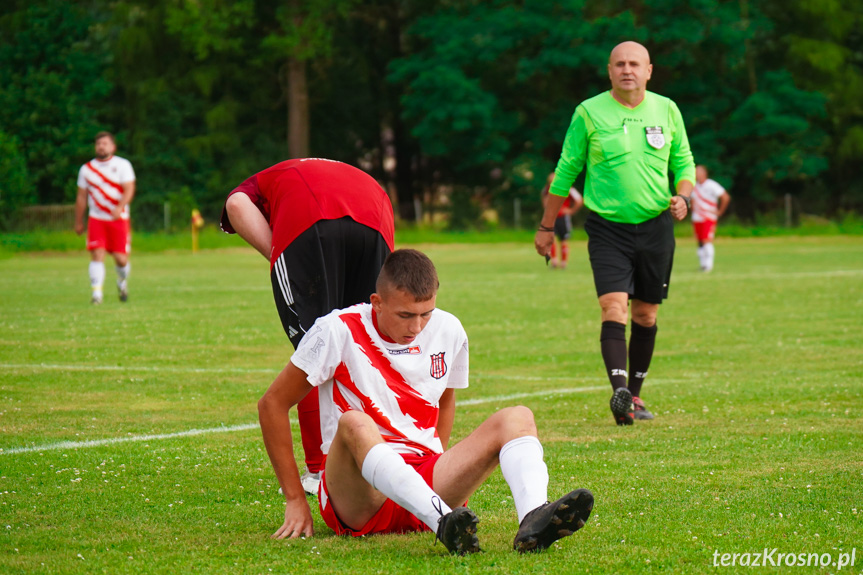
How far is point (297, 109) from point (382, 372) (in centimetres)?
4451

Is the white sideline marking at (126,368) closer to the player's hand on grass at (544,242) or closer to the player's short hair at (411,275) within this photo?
the player's hand on grass at (544,242)

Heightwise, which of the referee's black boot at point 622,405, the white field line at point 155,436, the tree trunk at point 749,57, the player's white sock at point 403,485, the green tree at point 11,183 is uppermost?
the tree trunk at point 749,57

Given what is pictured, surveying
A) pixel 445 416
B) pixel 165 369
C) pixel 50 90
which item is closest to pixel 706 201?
pixel 165 369

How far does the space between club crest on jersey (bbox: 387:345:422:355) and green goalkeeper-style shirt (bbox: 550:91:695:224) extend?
318 cm

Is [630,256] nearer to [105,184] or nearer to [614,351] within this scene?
[614,351]

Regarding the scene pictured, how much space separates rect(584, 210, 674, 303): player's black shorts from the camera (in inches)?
280

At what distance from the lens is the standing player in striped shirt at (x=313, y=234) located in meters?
4.80

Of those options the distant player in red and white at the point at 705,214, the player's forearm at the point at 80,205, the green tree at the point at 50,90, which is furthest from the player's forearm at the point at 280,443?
the green tree at the point at 50,90

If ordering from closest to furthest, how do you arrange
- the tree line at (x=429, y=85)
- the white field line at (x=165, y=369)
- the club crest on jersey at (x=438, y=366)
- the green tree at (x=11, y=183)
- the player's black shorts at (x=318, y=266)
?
the club crest on jersey at (x=438, y=366), the player's black shorts at (x=318, y=266), the white field line at (x=165, y=369), the green tree at (x=11, y=183), the tree line at (x=429, y=85)

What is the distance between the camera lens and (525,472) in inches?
152

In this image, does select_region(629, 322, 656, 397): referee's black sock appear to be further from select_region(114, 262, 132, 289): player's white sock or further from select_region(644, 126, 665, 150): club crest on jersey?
select_region(114, 262, 132, 289): player's white sock

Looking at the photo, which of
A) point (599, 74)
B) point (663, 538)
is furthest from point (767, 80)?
point (663, 538)

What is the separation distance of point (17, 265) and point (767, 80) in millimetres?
32199

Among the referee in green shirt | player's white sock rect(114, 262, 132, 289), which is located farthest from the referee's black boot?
player's white sock rect(114, 262, 132, 289)
